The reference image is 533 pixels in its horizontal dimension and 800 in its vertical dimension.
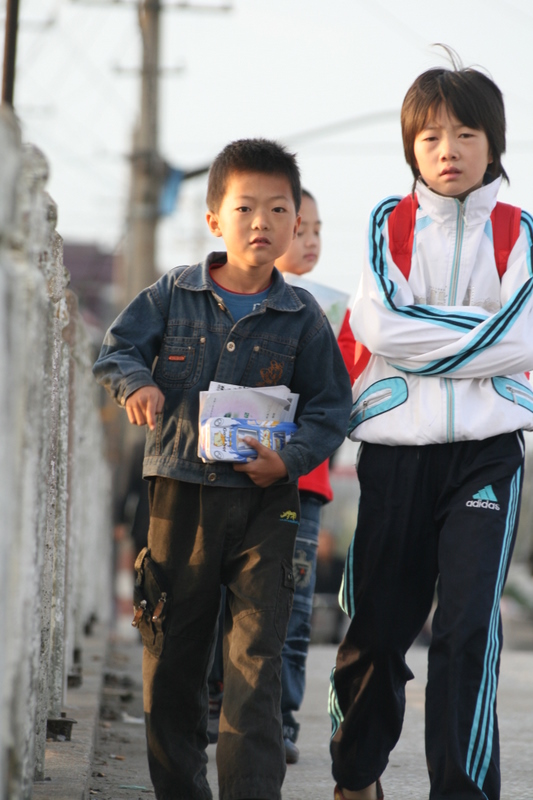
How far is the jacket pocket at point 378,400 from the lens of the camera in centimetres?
349

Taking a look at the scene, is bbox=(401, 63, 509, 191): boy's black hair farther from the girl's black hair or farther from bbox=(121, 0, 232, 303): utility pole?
bbox=(121, 0, 232, 303): utility pole

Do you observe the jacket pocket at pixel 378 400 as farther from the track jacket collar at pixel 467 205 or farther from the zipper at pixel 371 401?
the track jacket collar at pixel 467 205

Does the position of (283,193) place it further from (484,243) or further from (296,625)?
(296,625)

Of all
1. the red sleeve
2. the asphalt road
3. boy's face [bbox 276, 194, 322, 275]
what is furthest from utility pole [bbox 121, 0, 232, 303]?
the red sleeve

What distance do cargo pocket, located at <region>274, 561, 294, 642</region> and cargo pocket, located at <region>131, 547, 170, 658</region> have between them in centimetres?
31

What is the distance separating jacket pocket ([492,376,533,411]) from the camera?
342 centimetres

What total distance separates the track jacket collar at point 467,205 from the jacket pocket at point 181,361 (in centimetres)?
85

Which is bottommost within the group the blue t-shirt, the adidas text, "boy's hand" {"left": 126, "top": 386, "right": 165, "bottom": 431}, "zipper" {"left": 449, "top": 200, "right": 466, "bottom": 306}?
the adidas text

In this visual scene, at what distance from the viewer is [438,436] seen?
11.1 ft

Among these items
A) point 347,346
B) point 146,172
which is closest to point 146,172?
point 146,172

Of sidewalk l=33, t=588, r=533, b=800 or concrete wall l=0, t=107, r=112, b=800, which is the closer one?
concrete wall l=0, t=107, r=112, b=800

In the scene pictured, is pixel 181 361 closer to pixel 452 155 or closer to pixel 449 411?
pixel 449 411

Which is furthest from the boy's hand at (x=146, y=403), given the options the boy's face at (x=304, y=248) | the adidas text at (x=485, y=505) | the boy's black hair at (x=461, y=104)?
the boy's face at (x=304, y=248)

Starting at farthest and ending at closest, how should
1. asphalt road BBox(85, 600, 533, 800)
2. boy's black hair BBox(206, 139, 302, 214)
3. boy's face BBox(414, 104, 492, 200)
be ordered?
1. asphalt road BBox(85, 600, 533, 800)
2. boy's face BBox(414, 104, 492, 200)
3. boy's black hair BBox(206, 139, 302, 214)
